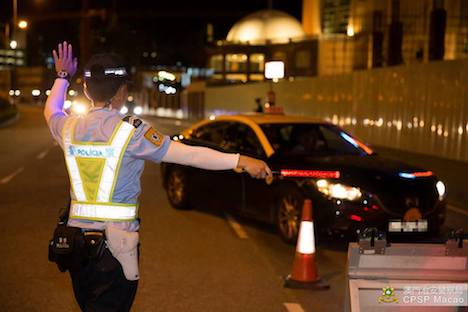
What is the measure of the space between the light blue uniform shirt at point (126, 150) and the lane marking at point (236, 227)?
5.67 meters

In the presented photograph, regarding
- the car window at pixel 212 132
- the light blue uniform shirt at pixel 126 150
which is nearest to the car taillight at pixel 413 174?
the car window at pixel 212 132

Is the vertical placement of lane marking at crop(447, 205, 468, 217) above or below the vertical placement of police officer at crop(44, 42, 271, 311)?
below

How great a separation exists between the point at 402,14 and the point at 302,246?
1417 inches

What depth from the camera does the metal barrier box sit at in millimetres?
3541

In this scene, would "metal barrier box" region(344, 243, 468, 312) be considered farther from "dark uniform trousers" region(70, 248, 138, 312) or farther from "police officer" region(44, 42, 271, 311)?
"dark uniform trousers" region(70, 248, 138, 312)

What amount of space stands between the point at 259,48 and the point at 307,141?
196 feet

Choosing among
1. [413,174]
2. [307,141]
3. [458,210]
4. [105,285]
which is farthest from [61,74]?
[458,210]

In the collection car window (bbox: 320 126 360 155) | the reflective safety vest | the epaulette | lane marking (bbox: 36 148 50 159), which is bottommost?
lane marking (bbox: 36 148 50 159)

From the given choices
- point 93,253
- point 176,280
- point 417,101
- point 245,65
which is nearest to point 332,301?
point 176,280

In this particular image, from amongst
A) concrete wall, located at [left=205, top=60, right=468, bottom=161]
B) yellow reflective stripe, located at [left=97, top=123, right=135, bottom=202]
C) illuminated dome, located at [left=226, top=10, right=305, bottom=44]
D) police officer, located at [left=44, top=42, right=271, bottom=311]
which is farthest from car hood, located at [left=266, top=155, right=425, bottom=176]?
illuminated dome, located at [left=226, top=10, right=305, bottom=44]

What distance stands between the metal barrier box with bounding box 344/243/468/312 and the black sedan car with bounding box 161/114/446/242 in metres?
3.10

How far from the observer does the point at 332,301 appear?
6.32 m

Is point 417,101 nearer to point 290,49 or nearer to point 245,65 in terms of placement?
point 290,49

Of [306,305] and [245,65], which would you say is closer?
[306,305]
